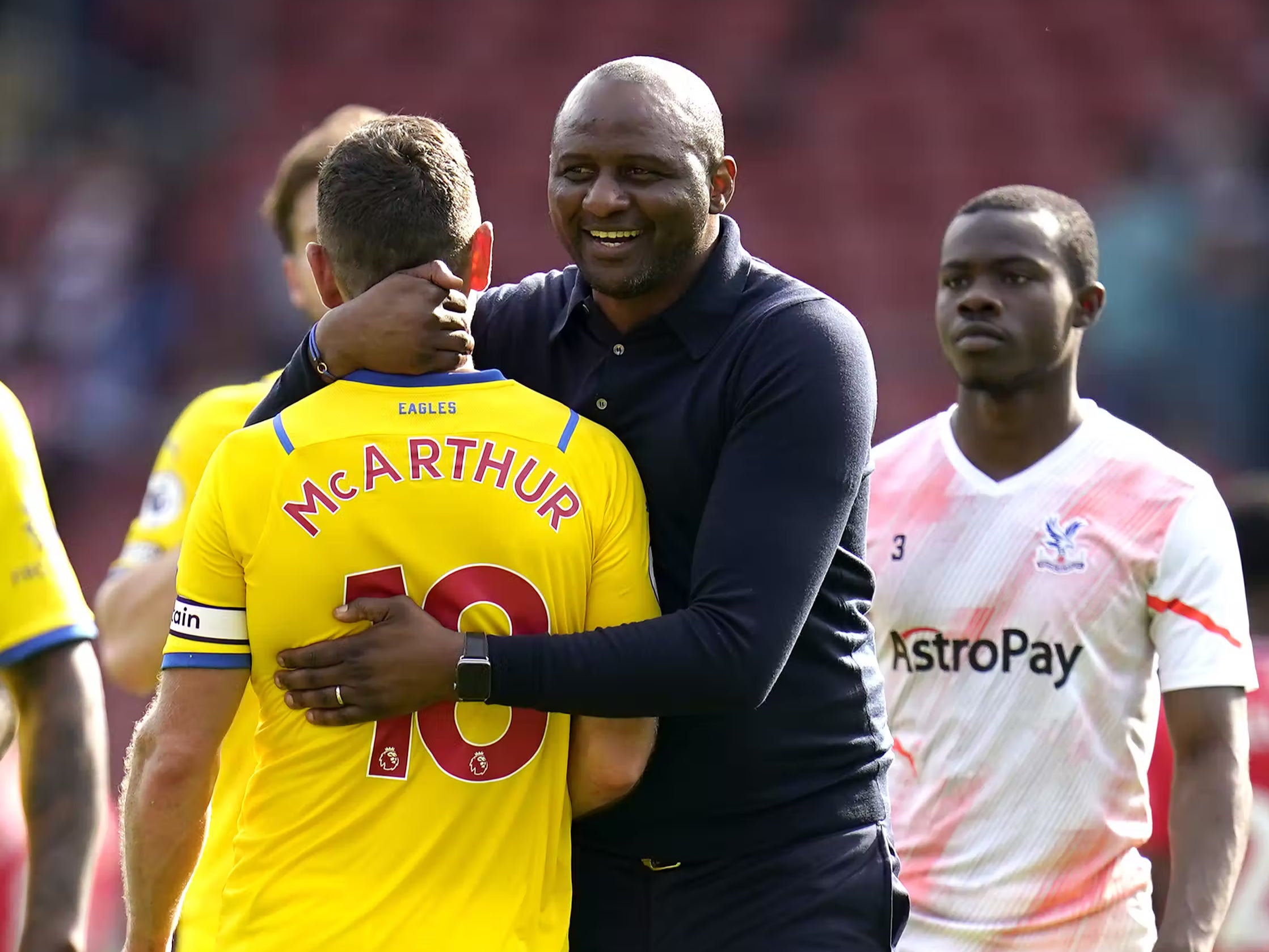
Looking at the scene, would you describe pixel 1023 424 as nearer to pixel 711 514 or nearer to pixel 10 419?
pixel 711 514

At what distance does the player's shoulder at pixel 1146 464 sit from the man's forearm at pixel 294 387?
5.67 feet

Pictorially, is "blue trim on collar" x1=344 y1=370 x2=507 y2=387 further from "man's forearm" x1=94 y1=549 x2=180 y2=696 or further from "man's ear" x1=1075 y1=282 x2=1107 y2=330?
"man's ear" x1=1075 y1=282 x2=1107 y2=330

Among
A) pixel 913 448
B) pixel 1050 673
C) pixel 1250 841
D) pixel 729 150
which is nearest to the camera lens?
pixel 1050 673

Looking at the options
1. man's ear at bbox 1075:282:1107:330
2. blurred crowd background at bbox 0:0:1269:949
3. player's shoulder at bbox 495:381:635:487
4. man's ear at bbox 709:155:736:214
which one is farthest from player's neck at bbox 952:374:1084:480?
→ blurred crowd background at bbox 0:0:1269:949

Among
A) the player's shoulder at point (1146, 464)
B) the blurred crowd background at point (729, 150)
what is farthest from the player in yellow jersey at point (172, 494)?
the blurred crowd background at point (729, 150)

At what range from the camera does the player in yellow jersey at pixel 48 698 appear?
244 centimetres

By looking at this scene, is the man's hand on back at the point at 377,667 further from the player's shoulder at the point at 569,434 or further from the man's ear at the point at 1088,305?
the man's ear at the point at 1088,305

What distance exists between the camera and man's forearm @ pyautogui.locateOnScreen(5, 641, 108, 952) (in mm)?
2426

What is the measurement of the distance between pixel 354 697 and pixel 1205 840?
172 centimetres

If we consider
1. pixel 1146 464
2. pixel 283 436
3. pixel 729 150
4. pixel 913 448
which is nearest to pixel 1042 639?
pixel 1146 464

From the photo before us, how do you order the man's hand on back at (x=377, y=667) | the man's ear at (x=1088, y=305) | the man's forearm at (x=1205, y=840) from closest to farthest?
the man's hand on back at (x=377, y=667) < the man's forearm at (x=1205, y=840) < the man's ear at (x=1088, y=305)

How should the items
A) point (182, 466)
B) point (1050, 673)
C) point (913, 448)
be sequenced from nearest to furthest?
point (1050, 673)
point (182, 466)
point (913, 448)

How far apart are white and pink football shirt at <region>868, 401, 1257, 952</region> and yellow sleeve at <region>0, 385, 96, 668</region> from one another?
1.77 m

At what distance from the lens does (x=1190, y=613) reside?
3469 millimetres
